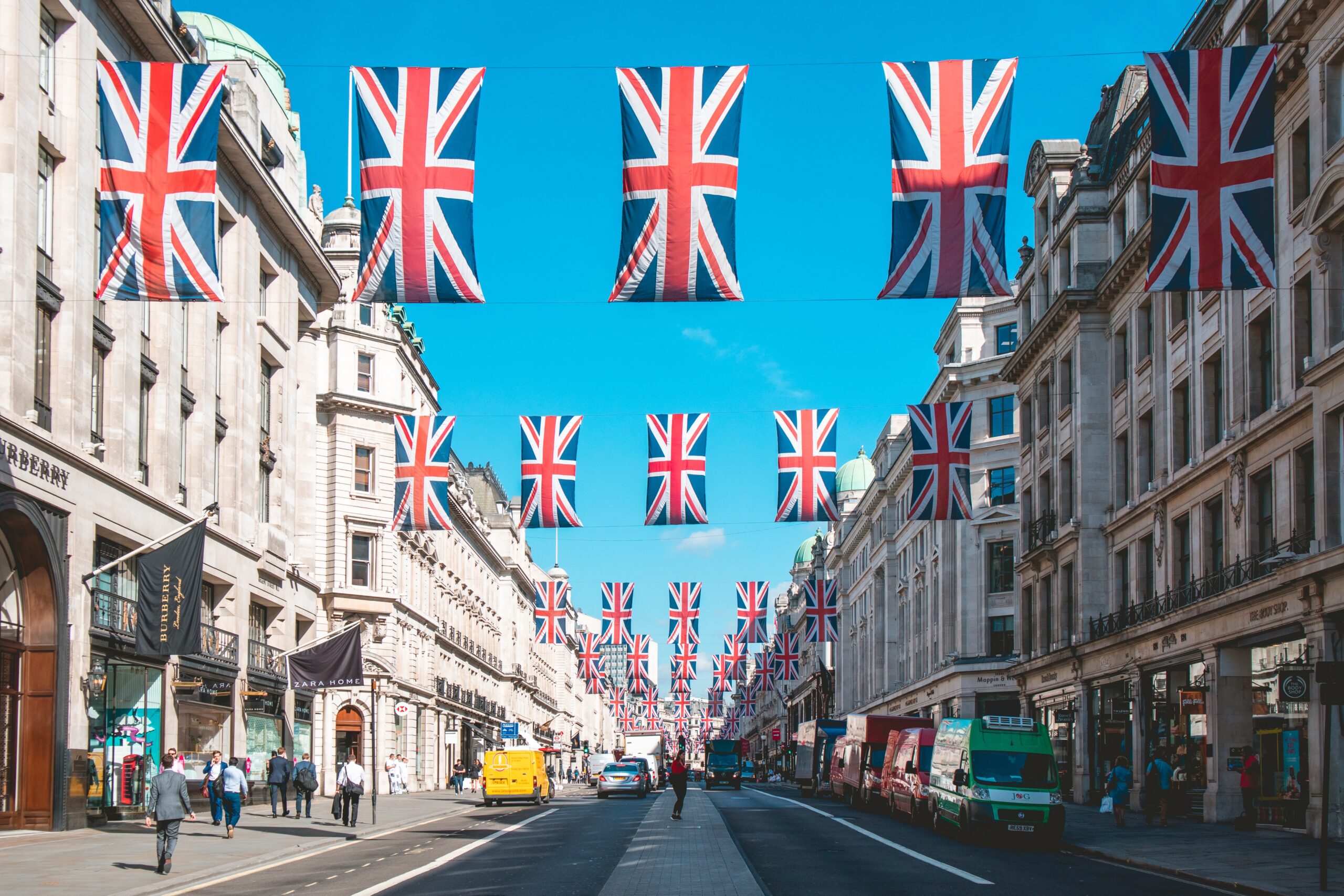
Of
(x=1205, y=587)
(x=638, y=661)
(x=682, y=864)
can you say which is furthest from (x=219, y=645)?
(x=638, y=661)

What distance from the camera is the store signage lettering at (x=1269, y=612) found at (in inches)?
1265

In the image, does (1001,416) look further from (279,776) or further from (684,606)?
(279,776)

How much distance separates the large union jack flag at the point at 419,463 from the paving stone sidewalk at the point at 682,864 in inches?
417

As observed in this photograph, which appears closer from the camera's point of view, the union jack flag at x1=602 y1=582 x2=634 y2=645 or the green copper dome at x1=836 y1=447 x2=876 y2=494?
the union jack flag at x1=602 y1=582 x2=634 y2=645

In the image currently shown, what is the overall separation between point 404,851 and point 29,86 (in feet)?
54.2

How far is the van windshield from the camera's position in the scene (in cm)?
2938

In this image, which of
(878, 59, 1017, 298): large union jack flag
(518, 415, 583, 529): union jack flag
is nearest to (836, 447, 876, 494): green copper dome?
(518, 415, 583, 529): union jack flag

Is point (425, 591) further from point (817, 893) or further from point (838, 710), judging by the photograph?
point (838, 710)

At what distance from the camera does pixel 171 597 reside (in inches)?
1265

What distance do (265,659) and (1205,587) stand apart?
27.9 m

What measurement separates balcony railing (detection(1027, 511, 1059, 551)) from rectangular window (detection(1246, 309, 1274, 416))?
18134mm

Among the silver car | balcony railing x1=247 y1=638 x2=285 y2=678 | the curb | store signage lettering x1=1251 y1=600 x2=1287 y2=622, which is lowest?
the silver car

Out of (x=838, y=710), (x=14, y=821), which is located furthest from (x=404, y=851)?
(x=838, y=710)

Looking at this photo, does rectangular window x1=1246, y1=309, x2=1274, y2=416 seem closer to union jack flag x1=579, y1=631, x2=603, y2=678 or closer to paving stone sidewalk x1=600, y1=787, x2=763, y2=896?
paving stone sidewalk x1=600, y1=787, x2=763, y2=896
